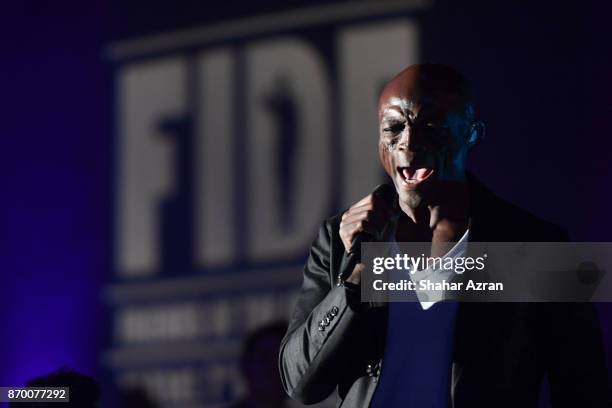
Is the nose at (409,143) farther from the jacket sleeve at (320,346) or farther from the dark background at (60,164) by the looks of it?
the dark background at (60,164)

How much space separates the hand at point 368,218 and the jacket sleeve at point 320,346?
0.09 meters

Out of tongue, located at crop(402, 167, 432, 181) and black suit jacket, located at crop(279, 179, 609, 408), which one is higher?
tongue, located at crop(402, 167, 432, 181)

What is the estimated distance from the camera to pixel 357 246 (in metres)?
1.51

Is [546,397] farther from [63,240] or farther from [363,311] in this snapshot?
[63,240]

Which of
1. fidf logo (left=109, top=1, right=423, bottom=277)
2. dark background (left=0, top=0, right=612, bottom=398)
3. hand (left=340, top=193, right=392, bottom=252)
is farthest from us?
dark background (left=0, top=0, right=612, bottom=398)

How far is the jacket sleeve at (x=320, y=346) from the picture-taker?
1.57 metres

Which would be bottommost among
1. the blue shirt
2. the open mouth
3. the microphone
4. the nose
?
the blue shirt

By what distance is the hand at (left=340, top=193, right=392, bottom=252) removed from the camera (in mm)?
1497

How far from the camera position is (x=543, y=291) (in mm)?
1687

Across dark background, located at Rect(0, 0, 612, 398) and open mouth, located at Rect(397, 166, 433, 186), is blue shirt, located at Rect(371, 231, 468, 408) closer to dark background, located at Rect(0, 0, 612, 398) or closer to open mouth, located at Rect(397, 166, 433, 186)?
open mouth, located at Rect(397, 166, 433, 186)

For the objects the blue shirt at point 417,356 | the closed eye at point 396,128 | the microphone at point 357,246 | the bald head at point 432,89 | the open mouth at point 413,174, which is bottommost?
the blue shirt at point 417,356

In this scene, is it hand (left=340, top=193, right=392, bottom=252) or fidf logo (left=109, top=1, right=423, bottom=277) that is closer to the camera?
hand (left=340, top=193, right=392, bottom=252)

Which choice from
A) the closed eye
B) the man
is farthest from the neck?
the closed eye

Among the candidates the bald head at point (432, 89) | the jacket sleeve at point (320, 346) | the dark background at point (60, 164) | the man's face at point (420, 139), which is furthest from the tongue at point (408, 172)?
the dark background at point (60, 164)
